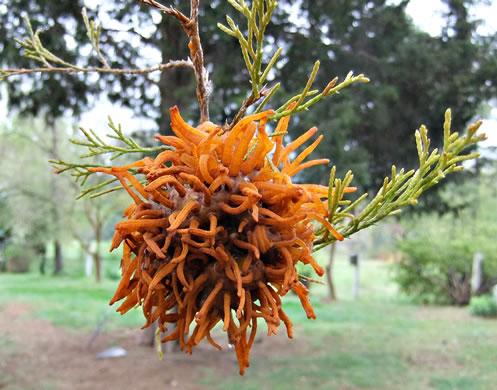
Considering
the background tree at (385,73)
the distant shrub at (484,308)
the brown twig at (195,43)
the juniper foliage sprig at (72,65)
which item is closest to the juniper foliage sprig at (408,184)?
the brown twig at (195,43)

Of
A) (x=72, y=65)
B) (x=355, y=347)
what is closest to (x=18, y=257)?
(x=355, y=347)

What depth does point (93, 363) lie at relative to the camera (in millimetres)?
7250

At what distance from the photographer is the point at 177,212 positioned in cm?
91

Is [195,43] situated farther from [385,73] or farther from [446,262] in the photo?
[446,262]

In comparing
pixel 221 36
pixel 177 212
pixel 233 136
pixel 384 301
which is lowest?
pixel 384 301

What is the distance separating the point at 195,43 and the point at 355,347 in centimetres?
804

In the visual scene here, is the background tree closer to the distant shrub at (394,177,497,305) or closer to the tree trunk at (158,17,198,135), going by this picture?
the tree trunk at (158,17,198,135)

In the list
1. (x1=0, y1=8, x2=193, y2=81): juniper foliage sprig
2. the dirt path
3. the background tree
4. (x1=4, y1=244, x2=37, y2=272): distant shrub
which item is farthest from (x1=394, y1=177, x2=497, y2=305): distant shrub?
(x1=4, y1=244, x2=37, y2=272): distant shrub

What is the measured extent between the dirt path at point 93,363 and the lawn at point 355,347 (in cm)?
8

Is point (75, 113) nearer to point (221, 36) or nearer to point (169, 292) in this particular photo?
point (221, 36)

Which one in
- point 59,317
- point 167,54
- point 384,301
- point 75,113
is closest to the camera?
point 167,54

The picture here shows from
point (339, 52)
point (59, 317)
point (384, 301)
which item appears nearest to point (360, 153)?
point (339, 52)

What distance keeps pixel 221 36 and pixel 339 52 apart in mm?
1649

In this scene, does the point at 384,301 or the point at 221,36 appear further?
the point at 384,301
